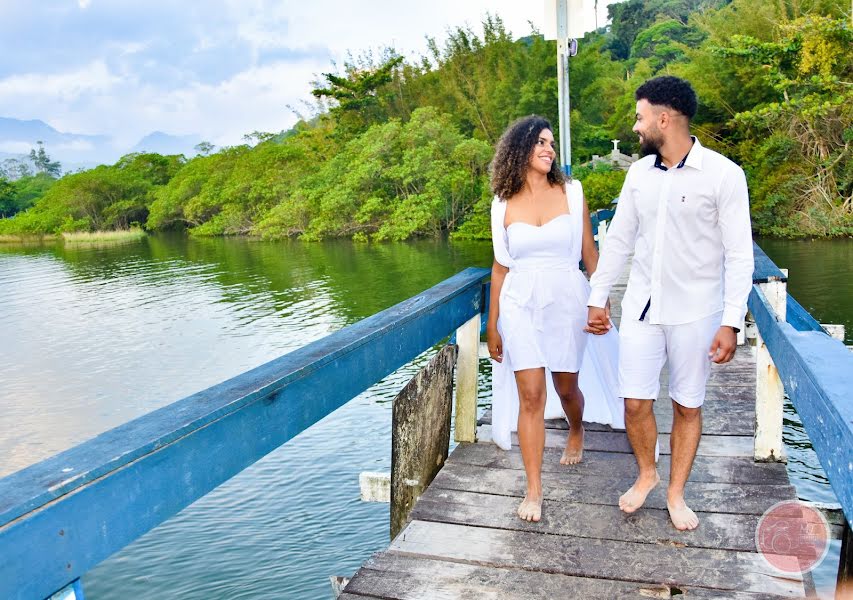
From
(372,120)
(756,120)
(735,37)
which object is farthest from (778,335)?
(372,120)

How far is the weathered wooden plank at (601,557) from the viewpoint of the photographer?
7.65 ft

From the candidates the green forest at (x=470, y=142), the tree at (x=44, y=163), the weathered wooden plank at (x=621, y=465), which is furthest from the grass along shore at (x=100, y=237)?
the tree at (x=44, y=163)

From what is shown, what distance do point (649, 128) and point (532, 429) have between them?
3.74 ft

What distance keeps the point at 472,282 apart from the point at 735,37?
68.6 feet

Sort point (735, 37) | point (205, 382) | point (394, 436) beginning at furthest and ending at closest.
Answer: point (735, 37)
point (205, 382)
point (394, 436)

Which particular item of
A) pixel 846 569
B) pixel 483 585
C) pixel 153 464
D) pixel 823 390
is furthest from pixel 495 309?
pixel 153 464

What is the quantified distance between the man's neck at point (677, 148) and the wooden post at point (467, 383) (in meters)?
1.28

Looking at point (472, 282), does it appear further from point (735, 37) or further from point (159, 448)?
point (735, 37)

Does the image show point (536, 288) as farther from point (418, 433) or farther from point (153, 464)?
point (153, 464)

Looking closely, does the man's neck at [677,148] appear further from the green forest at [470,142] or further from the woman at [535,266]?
the green forest at [470,142]

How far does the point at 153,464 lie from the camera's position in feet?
4.80

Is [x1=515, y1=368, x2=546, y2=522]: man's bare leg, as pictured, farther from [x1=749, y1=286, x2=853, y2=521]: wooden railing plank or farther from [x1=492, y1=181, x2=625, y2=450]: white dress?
[x1=749, y1=286, x2=853, y2=521]: wooden railing plank

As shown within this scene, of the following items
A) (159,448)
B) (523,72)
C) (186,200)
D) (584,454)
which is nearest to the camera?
(159,448)

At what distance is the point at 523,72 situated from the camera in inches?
1463
